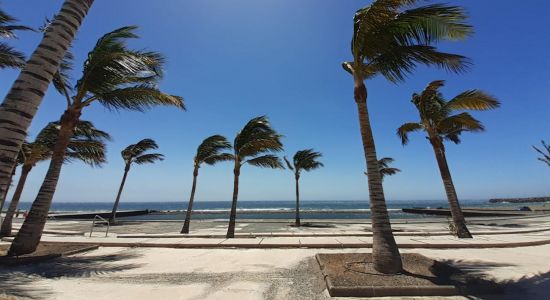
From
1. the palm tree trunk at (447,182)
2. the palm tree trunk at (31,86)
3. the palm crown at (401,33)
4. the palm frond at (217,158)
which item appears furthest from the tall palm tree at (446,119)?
the palm tree trunk at (31,86)

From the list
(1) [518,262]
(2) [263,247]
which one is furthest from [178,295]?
(1) [518,262]

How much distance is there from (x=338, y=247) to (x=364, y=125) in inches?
193

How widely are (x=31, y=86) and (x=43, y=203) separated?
22.2 feet

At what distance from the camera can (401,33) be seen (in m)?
7.32

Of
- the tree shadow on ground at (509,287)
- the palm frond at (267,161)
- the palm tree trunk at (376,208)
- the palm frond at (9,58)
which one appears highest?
the palm frond at (9,58)

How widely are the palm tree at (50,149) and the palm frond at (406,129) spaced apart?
47.9 ft

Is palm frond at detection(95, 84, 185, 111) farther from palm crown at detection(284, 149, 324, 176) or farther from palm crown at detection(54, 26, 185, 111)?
palm crown at detection(284, 149, 324, 176)

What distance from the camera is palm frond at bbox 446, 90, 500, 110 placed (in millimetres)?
11488

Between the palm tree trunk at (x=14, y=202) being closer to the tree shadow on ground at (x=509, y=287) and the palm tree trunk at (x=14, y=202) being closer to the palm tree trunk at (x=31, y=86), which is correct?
the palm tree trunk at (x=31, y=86)

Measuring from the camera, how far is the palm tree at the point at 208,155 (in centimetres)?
1903

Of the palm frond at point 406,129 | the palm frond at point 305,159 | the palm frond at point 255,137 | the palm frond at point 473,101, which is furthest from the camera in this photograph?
A: the palm frond at point 305,159

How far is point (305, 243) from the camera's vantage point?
10.4m

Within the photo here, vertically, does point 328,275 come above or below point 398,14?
below

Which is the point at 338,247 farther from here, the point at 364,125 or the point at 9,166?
the point at 9,166
